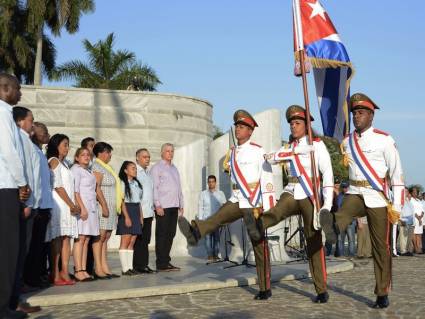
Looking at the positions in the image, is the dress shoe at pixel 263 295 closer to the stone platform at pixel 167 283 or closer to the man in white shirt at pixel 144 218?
the stone platform at pixel 167 283

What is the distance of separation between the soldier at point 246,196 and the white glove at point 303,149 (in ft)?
1.74

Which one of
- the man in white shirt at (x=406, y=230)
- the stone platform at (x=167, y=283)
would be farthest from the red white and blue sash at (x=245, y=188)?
the man in white shirt at (x=406, y=230)

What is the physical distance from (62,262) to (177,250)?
6.55 m

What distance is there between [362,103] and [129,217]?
4389 mm

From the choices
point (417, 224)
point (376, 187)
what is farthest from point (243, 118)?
point (417, 224)

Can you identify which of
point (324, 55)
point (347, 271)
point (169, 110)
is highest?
point (169, 110)

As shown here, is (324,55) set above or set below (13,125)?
above

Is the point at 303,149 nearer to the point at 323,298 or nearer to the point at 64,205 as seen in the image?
the point at 323,298

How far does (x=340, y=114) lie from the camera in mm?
8391

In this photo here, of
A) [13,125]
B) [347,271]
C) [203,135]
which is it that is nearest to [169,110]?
[203,135]

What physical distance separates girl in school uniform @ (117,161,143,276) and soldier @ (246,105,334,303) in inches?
127

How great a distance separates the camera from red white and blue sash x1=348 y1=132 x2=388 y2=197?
7.05m

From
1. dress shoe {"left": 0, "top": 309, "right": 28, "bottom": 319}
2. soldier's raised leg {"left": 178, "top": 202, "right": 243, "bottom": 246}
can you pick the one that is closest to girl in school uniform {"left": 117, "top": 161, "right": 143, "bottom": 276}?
soldier's raised leg {"left": 178, "top": 202, "right": 243, "bottom": 246}

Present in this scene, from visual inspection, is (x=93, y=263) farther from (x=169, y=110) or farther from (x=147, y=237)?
(x=169, y=110)
